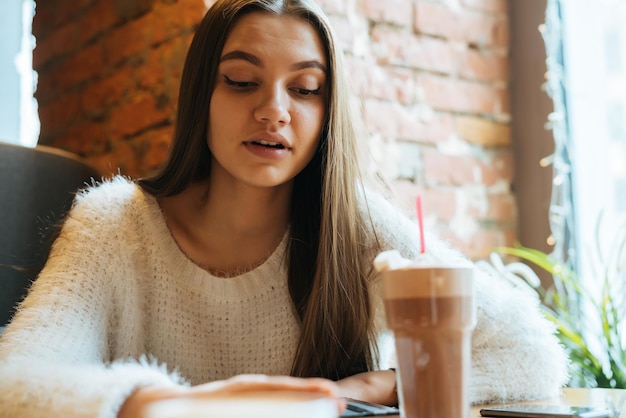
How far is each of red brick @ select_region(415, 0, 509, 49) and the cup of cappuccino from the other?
5.09 feet

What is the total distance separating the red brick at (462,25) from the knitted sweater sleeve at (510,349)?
107 cm

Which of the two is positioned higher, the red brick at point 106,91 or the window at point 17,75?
the window at point 17,75

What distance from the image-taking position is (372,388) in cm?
106

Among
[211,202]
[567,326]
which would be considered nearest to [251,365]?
[211,202]

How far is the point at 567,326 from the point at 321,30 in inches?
44.6

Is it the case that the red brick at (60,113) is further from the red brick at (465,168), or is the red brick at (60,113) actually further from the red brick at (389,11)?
the red brick at (465,168)

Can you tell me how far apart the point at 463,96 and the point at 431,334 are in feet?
5.31

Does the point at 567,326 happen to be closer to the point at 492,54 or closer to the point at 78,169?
the point at 492,54

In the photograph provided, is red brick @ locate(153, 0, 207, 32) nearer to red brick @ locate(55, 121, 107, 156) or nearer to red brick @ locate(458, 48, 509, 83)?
red brick @ locate(55, 121, 107, 156)

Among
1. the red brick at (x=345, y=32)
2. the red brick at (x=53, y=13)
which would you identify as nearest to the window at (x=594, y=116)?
the red brick at (x=345, y=32)

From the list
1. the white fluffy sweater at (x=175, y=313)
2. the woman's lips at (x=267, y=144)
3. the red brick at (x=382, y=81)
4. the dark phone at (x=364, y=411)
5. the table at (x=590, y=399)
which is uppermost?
the red brick at (x=382, y=81)

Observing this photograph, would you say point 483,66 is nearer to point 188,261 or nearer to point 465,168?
point 465,168

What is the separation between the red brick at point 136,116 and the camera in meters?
1.97

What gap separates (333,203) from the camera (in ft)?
4.40
